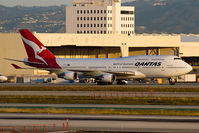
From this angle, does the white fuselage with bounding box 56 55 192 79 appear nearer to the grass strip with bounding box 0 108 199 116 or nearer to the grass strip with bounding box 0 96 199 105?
the grass strip with bounding box 0 96 199 105

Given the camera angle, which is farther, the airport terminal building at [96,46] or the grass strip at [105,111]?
the airport terminal building at [96,46]

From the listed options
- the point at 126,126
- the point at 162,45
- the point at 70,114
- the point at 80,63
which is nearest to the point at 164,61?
the point at 80,63

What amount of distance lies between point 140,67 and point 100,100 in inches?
1184

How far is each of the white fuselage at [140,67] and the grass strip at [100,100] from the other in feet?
88.3

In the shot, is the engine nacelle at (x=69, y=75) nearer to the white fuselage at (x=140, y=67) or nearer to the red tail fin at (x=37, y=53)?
the white fuselage at (x=140, y=67)

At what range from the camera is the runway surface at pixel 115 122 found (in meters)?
40.2

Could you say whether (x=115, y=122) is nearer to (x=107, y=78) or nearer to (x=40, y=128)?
(x=40, y=128)

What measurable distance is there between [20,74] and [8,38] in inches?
363

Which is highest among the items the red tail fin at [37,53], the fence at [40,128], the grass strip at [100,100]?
the red tail fin at [37,53]

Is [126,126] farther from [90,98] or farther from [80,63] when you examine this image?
[80,63]

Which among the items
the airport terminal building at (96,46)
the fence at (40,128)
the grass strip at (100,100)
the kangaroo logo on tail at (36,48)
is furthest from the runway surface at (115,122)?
the airport terminal building at (96,46)

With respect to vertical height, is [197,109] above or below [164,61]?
below

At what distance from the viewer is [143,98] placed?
211ft

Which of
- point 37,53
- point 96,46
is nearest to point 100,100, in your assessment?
point 37,53
